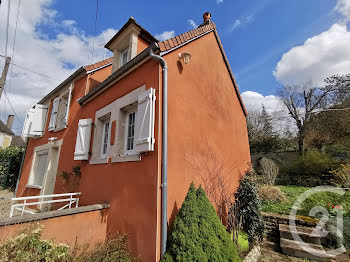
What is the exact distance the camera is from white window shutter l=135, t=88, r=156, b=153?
3.36m

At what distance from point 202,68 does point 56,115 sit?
749 cm

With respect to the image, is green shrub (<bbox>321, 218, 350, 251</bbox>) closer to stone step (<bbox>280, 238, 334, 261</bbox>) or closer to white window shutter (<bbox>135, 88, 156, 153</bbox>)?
stone step (<bbox>280, 238, 334, 261</bbox>)

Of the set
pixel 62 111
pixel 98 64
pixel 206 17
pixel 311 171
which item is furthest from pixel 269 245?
pixel 62 111

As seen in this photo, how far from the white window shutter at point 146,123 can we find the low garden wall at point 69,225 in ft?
6.62

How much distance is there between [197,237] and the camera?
284cm

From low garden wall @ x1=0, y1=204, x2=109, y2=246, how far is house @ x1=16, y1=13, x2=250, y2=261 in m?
0.26

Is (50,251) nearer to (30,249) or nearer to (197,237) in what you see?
(30,249)

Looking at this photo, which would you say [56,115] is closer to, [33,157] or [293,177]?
[33,157]

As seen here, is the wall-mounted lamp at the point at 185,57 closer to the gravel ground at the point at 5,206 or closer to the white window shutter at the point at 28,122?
the gravel ground at the point at 5,206

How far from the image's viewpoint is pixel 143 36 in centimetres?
626

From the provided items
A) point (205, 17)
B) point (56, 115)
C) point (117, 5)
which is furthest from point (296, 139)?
point (56, 115)

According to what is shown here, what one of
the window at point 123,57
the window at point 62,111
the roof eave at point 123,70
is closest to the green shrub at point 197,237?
the roof eave at point 123,70

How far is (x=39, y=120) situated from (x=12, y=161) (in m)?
6.79

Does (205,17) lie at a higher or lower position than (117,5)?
higher
